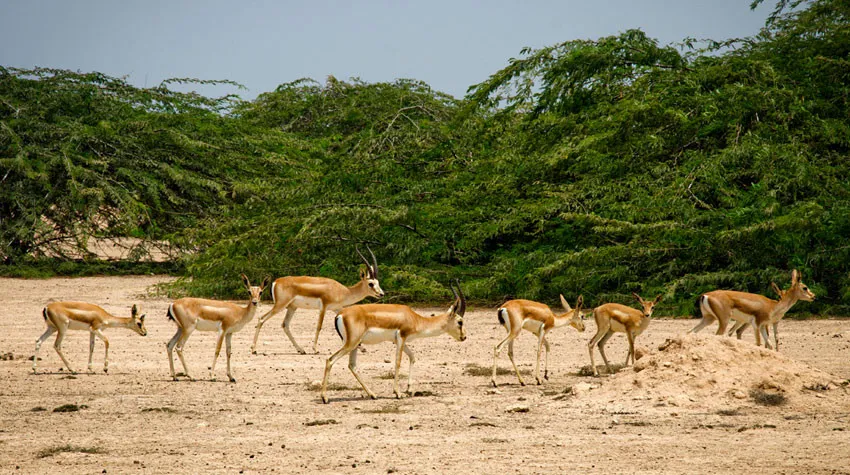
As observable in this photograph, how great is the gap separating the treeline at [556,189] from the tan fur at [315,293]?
2777 mm

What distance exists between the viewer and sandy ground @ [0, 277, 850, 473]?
636 centimetres

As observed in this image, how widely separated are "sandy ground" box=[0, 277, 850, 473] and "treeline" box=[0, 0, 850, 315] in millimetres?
3577

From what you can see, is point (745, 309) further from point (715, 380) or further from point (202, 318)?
point (202, 318)

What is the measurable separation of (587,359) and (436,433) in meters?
4.49

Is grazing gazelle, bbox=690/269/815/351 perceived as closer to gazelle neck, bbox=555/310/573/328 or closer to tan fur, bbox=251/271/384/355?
gazelle neck, bbox=555/310/573/328

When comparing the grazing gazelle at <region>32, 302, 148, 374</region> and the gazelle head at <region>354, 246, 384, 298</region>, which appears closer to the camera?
the grazing gazelle at <region>32, 302, 148, 374</region>

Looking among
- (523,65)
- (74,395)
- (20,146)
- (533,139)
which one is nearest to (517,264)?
(533,139)

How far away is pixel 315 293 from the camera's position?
1288cm

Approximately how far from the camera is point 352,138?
2484cm

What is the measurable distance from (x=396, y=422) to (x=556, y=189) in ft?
34.1

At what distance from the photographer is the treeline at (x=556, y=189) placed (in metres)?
15.1

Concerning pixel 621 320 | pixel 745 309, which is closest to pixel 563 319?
pixel 621 320

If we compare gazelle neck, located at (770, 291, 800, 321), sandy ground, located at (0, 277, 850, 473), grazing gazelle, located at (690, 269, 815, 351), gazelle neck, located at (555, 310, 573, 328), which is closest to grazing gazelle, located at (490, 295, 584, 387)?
gazelle neck, located at (555, 310, 573, 328)

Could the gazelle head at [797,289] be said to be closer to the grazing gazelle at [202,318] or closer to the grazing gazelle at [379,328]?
the grazing gazelle at [379,328]
